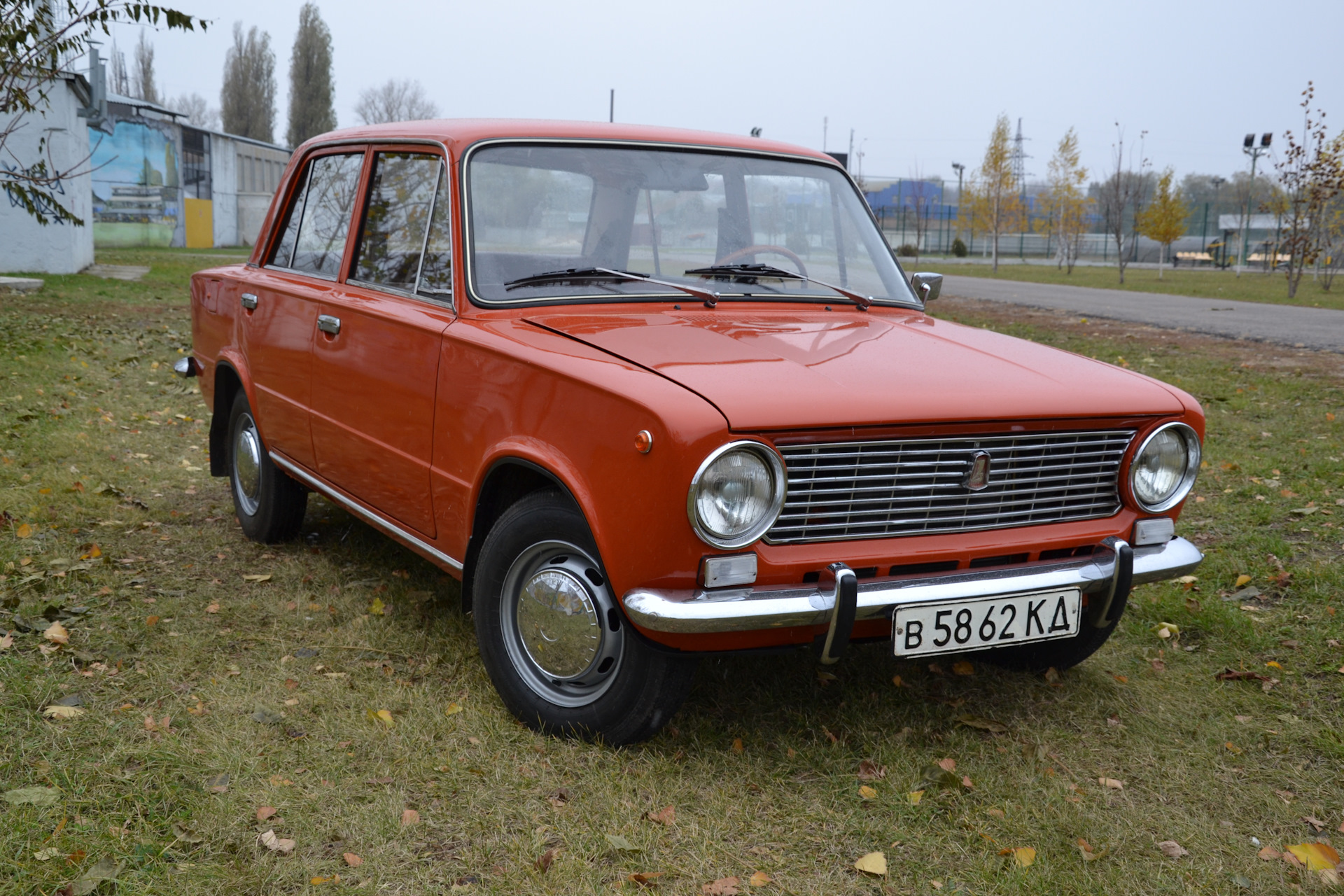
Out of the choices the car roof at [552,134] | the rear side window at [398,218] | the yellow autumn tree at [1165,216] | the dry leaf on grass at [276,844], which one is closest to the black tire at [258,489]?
the rear side window at [398,218]

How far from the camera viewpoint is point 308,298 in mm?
4355

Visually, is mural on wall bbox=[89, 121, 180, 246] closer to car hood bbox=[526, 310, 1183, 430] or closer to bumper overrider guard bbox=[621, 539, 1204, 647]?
car hood bbox=[526, 310, 1183, 430]

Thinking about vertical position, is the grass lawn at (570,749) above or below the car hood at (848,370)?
below

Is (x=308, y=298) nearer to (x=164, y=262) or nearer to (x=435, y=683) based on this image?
(x=435, y=683)

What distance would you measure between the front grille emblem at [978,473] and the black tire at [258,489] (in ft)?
10.4

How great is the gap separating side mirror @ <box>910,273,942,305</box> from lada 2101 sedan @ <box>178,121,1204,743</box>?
54 mm

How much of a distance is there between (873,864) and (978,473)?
1045mm

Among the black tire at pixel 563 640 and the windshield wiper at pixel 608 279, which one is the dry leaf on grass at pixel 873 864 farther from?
the windshield wiper at pixel 608 279

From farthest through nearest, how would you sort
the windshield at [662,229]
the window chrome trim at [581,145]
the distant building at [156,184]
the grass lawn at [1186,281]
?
1. the grass lawn at [1186,281]
2. the distant building at [156,184]
3. the windshield at [662,229]
4. the window chrome trim at [581,145]

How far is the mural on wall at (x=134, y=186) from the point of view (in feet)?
106

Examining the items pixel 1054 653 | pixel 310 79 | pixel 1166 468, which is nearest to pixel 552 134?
pixel 1166 468

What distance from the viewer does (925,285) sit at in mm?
4574

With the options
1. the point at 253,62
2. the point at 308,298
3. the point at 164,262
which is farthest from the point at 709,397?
the point at 253,62

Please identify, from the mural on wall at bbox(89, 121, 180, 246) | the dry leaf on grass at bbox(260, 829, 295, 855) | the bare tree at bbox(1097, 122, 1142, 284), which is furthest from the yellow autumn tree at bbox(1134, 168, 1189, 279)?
the dry leaf on grass at bbox(260, 829, 295, 855)
